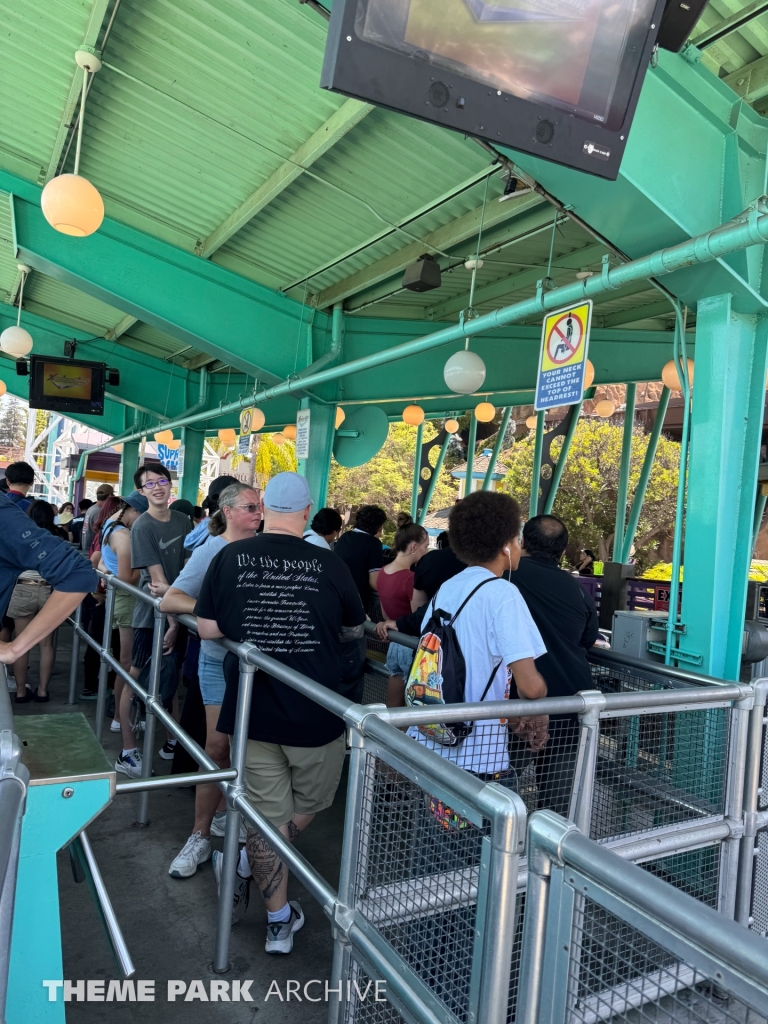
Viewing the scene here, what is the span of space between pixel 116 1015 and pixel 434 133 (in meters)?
5.29

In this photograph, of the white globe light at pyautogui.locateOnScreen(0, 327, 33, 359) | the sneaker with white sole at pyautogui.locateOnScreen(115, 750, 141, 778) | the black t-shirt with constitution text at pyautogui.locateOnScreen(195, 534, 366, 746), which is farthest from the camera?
the white globe light at pyautogui.locateOnScreen(0, 327, 33, 359)

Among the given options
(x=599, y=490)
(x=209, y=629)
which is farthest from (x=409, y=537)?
(x=599, y=490)

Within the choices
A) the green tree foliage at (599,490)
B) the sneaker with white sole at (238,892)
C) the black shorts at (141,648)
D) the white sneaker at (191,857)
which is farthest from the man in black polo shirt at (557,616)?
the green tree foliage at (599,490)

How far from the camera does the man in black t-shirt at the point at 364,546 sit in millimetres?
5156

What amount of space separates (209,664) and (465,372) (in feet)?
12.9

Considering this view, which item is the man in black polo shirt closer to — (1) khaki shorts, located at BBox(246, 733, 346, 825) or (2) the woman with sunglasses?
(1) khaki shorts, located at BBox(246, 733, 346, 825)

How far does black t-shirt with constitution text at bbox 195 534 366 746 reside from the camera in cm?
266

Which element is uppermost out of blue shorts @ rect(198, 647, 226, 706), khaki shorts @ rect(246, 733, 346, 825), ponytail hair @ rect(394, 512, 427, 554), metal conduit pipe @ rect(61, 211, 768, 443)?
metal conduit pipe @ rect(61, 211, 768, 443)

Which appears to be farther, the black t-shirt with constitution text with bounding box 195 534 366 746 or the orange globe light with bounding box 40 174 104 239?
the orange globe light with bounding box 40 174 104 239

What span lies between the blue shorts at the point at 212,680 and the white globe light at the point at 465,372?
388 centimetres

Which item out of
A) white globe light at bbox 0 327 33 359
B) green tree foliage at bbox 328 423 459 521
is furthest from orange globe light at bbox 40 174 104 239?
green tree foliage at bbox 328 423 459 521

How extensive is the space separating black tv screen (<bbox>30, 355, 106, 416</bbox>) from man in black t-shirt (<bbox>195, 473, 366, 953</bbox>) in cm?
1056

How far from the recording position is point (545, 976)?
115 centimetres

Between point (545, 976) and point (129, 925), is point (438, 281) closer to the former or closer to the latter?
point (129, 925)
